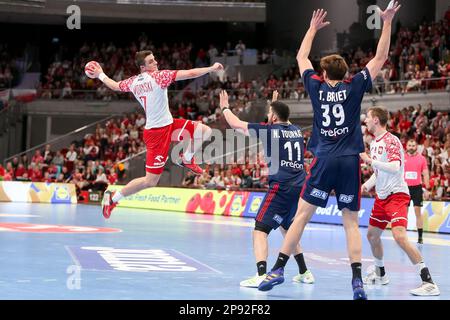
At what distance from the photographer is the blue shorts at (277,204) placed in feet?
31.4

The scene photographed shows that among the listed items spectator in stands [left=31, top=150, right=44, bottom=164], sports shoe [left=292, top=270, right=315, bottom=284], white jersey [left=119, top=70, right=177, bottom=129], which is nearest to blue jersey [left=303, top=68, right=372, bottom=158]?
sports shoe [left=292, top=270, right=315, bottom=284]

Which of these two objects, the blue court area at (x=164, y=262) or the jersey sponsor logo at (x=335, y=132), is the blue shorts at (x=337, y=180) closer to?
the jersey sponsor logo at (x=335, y=132)

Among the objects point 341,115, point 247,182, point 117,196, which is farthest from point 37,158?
point 341,115

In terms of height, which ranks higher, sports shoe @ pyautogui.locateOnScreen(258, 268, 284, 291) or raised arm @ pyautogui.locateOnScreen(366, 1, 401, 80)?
raised arm @ pyautogui.locateOnScreen(366, 1, 401, 80)

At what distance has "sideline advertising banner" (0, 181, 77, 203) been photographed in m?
31.0

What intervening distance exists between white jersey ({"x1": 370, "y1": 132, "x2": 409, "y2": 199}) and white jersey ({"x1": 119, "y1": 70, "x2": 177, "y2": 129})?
294 cm

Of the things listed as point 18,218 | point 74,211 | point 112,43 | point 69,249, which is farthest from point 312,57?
point 69,249

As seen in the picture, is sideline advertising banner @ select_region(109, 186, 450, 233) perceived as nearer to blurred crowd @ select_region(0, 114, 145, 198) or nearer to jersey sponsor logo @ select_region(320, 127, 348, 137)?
blurred crowd @ select_region(0, 114, 145, 198)

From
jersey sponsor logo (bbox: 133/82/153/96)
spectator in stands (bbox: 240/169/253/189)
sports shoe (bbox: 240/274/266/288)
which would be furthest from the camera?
spectator in stands (bbox: 240/169/253/189)

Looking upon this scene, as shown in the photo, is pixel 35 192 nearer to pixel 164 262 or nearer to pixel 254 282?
pixel 164 262

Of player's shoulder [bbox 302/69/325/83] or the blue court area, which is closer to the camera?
player's shoulder [bbox 302/69/325/83]

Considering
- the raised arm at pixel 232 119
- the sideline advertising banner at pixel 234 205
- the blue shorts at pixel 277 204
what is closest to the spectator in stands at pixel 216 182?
the sideline advertising banner at pixel 234 205

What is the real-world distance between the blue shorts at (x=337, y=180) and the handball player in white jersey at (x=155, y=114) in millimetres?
2905
